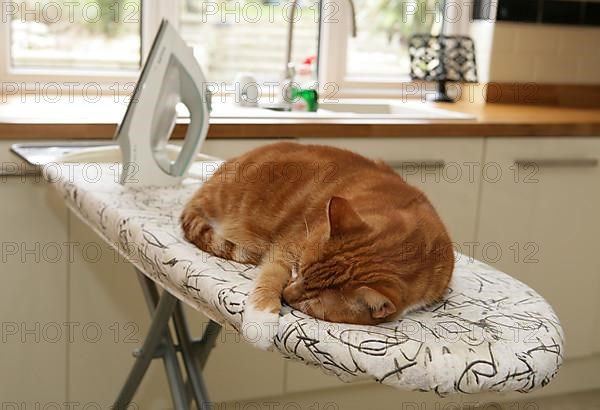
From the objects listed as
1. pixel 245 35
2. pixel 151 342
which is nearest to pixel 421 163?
pixel 245 35

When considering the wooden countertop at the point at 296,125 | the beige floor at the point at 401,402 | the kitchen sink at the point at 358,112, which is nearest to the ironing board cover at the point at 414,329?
the wooden countertop at the point at 296,125

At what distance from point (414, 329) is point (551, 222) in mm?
1772

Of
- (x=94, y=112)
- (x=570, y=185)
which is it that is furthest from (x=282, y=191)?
(x=570, y=185)

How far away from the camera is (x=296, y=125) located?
7.63ft

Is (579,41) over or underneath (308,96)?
over

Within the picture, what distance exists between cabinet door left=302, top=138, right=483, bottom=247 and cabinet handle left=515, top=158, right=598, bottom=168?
0.50 feet

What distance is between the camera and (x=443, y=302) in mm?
1242

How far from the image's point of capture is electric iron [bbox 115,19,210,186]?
1725 mm

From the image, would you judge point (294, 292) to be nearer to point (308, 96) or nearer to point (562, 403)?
point (308, 96)

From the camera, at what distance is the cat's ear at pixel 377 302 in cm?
108

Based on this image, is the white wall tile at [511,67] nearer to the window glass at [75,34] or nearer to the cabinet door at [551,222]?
the cabinet door at [551,222]

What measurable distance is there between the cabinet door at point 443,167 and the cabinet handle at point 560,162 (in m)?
0.15

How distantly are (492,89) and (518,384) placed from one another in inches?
89.5

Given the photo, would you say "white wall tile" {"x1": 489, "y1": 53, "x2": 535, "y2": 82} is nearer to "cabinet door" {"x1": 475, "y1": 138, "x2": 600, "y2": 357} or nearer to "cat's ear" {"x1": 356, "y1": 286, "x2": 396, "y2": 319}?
"cabinet door" {"x1": 475, "y1": 138, "x2": 600, "y2": 357}
